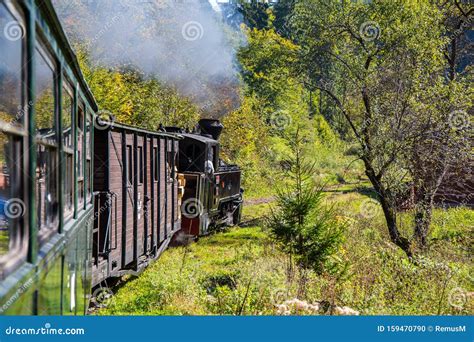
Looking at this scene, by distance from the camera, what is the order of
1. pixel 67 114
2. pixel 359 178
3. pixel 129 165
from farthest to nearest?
pixel 359 178, pixel 129 165, pixel 67 114

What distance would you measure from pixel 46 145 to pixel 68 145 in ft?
3.93

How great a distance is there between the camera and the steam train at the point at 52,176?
246cm

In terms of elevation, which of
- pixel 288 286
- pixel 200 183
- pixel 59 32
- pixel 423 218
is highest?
pixel 59 32

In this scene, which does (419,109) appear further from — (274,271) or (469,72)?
(274,271)

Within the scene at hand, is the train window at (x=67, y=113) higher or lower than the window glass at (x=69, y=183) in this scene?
higher

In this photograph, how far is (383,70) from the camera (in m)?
13.5

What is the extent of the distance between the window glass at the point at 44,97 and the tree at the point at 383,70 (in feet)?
32.3

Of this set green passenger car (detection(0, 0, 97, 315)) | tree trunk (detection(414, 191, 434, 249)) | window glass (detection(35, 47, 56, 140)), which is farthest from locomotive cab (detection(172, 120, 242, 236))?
window glass (detection(35, 47, 56, 140))

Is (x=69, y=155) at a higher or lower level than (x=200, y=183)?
higher

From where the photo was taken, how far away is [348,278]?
9148 mm

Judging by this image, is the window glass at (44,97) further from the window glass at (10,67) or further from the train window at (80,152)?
the train window at (80,152)

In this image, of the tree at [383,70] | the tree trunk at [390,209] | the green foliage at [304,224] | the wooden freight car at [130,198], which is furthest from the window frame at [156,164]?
the tree trunk at [390,209]

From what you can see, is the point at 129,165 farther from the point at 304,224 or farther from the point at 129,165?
the point at 304,224

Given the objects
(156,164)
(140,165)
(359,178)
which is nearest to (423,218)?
(359,178)
